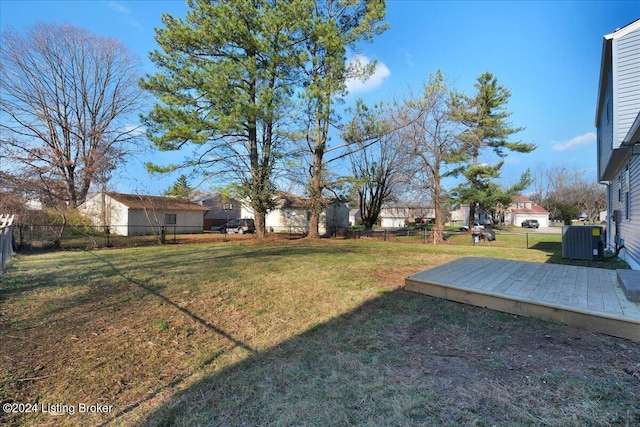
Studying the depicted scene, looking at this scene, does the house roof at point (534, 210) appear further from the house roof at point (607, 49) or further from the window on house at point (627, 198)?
the window on house at point (627, 198)

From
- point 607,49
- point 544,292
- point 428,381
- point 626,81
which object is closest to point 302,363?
point 428,381

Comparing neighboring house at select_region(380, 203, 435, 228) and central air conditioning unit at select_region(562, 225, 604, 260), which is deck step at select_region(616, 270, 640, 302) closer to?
central air conditioning unit at select_region(562, 225, 604, 260)

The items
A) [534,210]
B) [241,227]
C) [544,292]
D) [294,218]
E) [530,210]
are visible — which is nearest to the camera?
[544,292]

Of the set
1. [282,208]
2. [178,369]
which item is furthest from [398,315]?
[282,208]

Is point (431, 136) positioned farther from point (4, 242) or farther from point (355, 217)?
point (355, 217)

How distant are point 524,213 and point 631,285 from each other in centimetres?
5385

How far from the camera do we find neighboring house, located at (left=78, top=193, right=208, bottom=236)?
803 inches

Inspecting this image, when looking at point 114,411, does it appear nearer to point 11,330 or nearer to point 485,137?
point 11,330

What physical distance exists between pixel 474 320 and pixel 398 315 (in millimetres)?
920

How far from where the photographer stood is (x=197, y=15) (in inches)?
556

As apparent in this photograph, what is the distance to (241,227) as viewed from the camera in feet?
87.9

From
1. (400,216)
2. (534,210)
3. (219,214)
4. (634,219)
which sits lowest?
(634,219)

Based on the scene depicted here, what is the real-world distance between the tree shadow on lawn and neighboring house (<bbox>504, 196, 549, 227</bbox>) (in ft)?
161

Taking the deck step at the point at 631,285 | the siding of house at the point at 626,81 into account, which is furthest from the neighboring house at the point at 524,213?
the deck step at the point at 631,285
